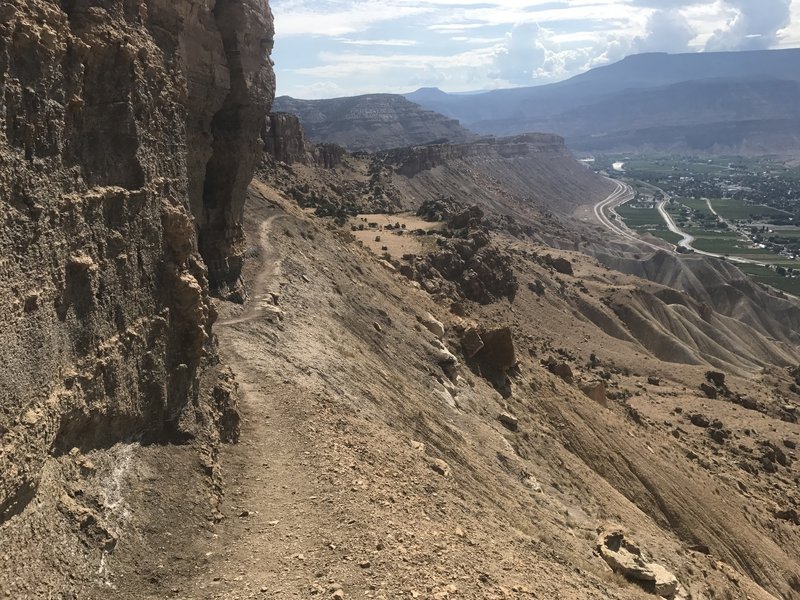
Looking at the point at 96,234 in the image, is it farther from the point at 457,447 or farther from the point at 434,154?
the point at 434,154

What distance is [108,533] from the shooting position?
A: 980 cm

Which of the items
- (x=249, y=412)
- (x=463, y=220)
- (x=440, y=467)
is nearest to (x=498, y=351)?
(x=440, y=467)

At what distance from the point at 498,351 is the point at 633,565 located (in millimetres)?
13451

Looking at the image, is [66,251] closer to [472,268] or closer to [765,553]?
[765,553]

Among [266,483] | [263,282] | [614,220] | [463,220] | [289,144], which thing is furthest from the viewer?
[614,220]

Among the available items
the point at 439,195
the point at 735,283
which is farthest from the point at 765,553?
the point at 439,195

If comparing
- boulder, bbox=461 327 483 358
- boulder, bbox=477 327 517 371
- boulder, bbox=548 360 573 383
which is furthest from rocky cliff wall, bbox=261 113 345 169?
boulder, bbox=477 327 517 371

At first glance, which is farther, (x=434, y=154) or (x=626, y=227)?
(x=626, y=227)

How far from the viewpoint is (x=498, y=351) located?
28.9 m

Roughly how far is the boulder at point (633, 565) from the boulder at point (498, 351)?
11.3 meters

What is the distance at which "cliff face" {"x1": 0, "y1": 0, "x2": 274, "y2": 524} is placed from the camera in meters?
8.80

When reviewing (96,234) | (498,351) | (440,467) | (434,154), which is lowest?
(498,351)

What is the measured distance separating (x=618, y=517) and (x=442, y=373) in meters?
8.04

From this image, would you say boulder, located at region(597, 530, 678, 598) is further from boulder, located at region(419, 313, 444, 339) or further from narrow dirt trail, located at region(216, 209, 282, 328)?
boulder, located at region(419, 313, 444, 339)
